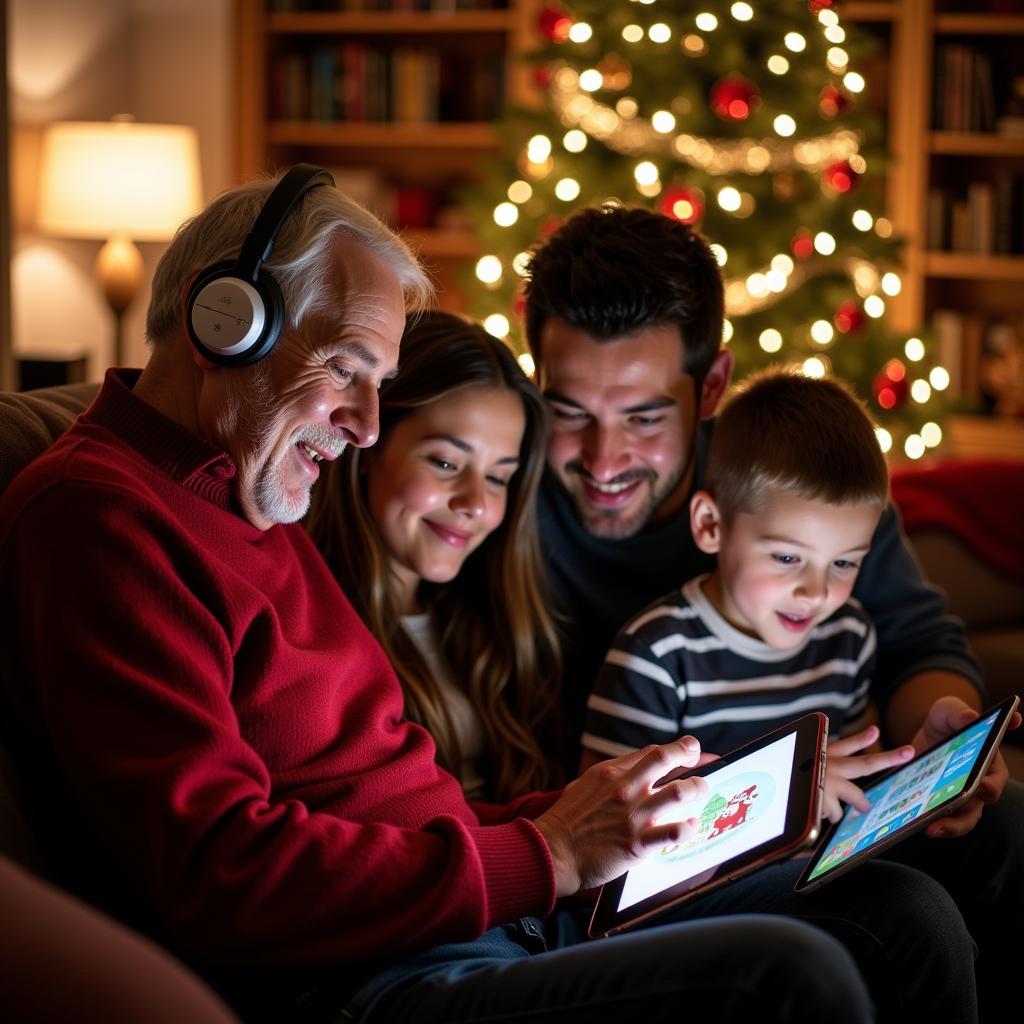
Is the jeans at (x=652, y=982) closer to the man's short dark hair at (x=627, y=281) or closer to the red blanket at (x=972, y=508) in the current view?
the man's short dark hair at (x=627, y=281)

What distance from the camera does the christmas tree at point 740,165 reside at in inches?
136

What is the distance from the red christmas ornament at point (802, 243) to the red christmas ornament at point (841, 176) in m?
0.19

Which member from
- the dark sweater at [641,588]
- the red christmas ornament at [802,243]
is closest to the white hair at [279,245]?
the dark sweater at [641,588]

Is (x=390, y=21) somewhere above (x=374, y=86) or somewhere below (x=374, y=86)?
above

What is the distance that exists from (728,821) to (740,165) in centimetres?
263

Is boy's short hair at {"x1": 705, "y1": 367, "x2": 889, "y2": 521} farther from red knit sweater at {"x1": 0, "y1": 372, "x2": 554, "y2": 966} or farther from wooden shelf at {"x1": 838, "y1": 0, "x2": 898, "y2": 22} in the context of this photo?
wooden shelf at {"x1": 838, "y1": 0, "x2": 898, "y2": 22}

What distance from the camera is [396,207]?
4.96 metres

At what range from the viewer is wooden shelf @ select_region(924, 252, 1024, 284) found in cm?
452

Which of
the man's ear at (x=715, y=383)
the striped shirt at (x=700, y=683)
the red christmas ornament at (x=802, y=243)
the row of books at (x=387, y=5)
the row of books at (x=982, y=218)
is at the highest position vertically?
the row of books at (x=387, y=5)

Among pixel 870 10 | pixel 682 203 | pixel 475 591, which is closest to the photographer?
pixel 475 591

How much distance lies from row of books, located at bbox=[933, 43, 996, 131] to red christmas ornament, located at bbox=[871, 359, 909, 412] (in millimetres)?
1347

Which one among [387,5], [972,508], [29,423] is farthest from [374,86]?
[29,423]

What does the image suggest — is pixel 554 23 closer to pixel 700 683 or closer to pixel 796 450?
pixel 796 450

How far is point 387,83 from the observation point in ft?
15.9
